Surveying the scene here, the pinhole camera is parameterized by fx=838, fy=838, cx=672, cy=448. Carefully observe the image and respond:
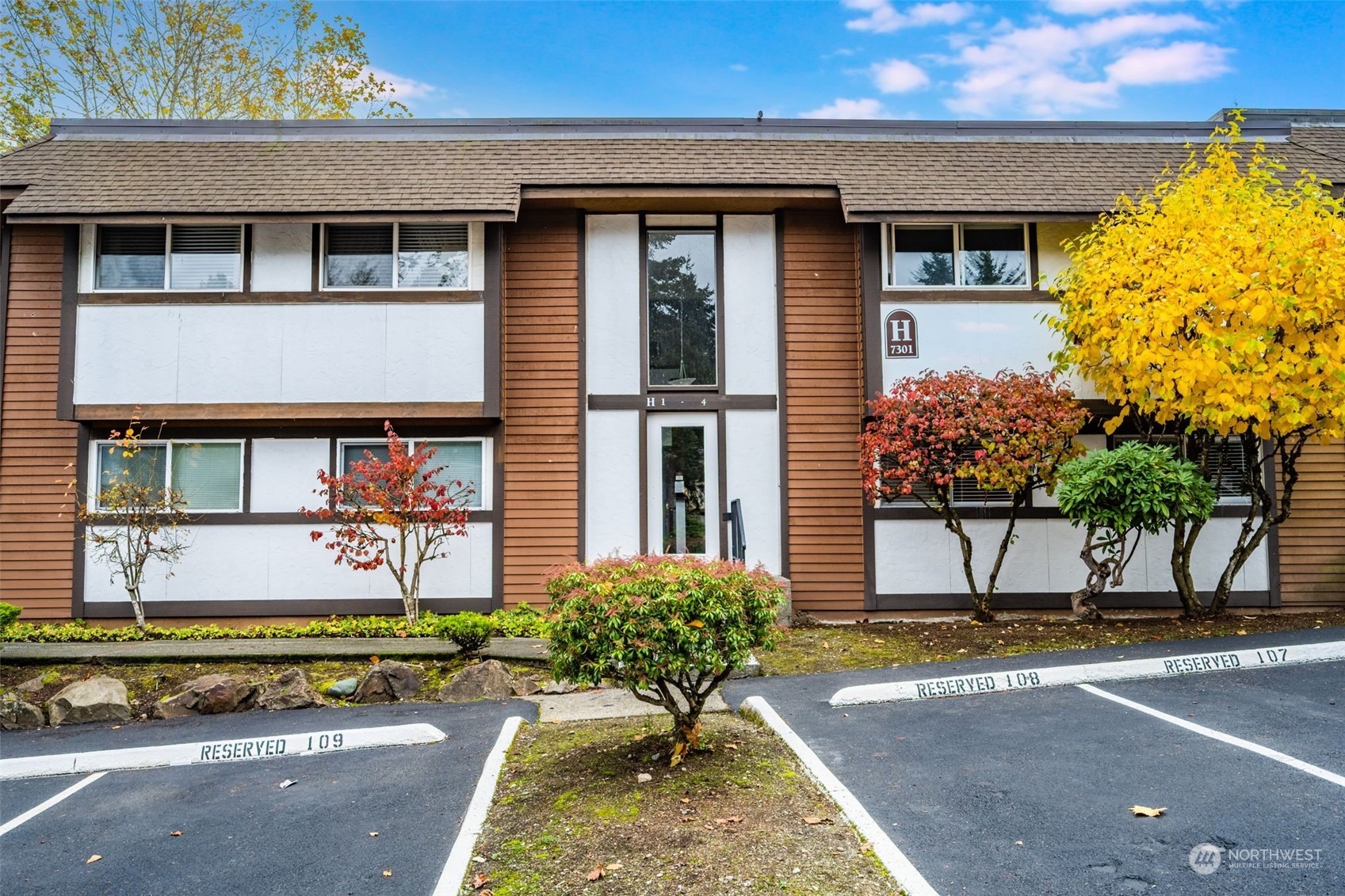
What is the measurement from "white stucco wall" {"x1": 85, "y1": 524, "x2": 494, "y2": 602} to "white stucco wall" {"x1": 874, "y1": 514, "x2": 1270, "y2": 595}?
7.07m

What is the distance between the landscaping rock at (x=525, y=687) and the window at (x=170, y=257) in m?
7.06

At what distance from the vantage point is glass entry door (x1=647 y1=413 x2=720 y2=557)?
1190 centimetres

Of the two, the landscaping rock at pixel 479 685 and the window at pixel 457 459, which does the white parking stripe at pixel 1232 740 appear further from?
the window at pixel 457 459

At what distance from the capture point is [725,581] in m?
5.29

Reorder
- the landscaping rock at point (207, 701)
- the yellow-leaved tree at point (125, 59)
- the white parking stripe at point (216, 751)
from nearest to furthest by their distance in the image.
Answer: the white parking stripe at point (216, 751) → the landscaping rock at point (207, 701) → the yellow-leaved tree at point (125, 59)

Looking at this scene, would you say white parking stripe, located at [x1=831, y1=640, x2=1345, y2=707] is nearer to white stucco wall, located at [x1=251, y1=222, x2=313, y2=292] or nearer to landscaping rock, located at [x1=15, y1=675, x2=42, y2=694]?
landscaping rock, located at [x1=15, y1=675, x2=42, y2=694]

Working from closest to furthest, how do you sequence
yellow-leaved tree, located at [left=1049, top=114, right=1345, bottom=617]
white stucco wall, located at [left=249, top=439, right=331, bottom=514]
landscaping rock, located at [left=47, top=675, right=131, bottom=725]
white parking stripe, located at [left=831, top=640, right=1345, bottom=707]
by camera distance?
white parking stripe, located at [left=831, top=640, right=1345, bottom=707], landscaping rock, located at [left=47, top=675, right=131, bottom=725], yellow-leaved tree, located at [left=1049, top=114, right=1345, bottom=617], white stucco wall, located at [left=249, top=439, right=331, bottom=514]

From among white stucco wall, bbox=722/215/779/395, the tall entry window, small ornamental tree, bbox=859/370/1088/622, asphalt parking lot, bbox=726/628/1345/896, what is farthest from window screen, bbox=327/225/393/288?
asphalt parking lot, bbox=726/628/1345/896

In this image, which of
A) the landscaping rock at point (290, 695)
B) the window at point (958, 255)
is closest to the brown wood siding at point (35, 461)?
the landscaping rock at point (290, 695)

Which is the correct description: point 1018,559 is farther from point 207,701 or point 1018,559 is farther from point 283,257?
point 283,257

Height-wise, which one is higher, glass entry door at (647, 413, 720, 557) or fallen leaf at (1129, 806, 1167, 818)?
glass entry door at (647, 413, 720, 557)

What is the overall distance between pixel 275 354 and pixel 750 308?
256 inches

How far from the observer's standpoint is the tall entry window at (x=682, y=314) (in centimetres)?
1209

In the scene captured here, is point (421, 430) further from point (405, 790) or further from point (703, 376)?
point (405, 790)
